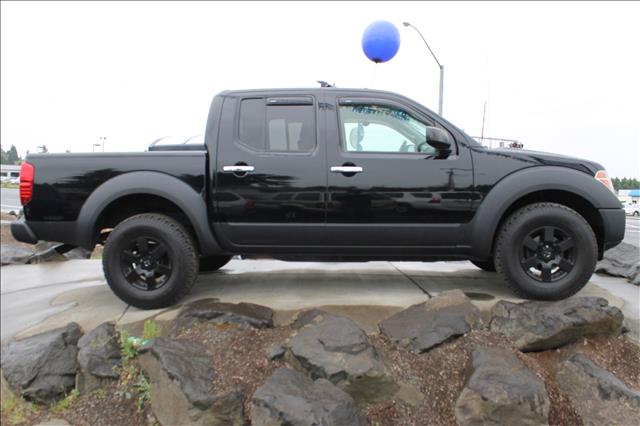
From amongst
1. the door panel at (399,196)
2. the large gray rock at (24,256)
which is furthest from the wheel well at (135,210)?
the large gray rock at (24,256)

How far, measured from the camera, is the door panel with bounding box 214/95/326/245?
3.62 meters

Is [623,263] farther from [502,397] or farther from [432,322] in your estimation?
[502,397]

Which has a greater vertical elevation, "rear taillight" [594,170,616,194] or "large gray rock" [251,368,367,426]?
"rear taillight" [594,170,616,194]

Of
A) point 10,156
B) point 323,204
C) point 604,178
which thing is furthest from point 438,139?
point 10,156

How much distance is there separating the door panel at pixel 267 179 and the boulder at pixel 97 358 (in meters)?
1.19

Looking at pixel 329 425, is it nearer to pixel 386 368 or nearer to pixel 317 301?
pixel 386 368

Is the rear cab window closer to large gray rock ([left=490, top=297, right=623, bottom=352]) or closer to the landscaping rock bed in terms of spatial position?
the landscaping rock bed

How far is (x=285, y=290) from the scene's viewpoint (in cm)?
407

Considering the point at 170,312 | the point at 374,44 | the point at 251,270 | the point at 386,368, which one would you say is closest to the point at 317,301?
the point at 386,368

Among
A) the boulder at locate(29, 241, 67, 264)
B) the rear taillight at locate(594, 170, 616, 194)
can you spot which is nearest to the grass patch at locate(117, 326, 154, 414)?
the boulder at locate(29, 241, 67, 264)

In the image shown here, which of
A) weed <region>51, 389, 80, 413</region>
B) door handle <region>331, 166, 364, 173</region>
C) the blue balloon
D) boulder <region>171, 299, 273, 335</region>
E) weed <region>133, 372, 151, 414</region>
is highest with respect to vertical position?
the blue balloon

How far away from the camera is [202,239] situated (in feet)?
12.1

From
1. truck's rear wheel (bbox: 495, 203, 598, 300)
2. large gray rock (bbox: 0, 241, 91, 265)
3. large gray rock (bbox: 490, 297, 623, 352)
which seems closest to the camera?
large gray rock (bbox: 490, 297, 623, 352)

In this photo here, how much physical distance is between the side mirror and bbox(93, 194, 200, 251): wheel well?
213cm
